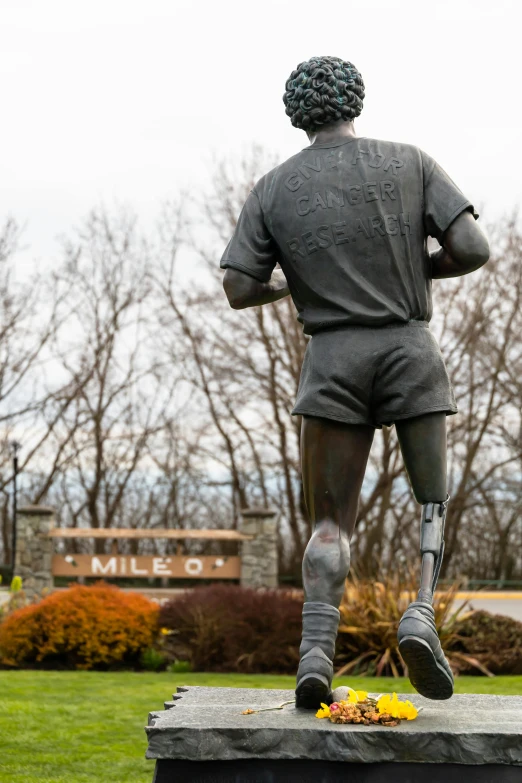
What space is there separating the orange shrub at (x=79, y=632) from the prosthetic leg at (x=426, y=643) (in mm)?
8067

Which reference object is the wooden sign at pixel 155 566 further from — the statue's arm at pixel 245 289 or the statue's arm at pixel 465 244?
the statue's arm at pixel 465 244

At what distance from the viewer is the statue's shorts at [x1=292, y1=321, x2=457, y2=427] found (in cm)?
452

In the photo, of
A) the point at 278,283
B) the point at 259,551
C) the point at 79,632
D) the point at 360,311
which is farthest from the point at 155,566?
the point at 360,311

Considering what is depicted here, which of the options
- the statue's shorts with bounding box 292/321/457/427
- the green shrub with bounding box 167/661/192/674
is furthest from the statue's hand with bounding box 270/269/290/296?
the green shrub with bounding box 167/661/192/674

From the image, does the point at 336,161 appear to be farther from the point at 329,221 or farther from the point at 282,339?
the point at 282,339

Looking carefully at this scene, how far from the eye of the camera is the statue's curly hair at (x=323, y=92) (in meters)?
4.70

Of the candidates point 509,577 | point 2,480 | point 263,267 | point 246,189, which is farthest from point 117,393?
point 263,267

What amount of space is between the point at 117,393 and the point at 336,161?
63.8 ft

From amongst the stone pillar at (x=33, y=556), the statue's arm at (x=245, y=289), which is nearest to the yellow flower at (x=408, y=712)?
the statue's arm at (x=245, y=289)

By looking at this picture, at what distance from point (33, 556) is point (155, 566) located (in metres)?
2.04

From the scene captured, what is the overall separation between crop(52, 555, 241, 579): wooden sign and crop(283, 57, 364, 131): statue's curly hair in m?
12.5

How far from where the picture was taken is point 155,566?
17031mm

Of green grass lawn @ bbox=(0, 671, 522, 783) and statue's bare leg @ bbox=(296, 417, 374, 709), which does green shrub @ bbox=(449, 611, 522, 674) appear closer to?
green grass lawn @ bbox=(0, 671, 522, 783)

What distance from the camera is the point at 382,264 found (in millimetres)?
4516
